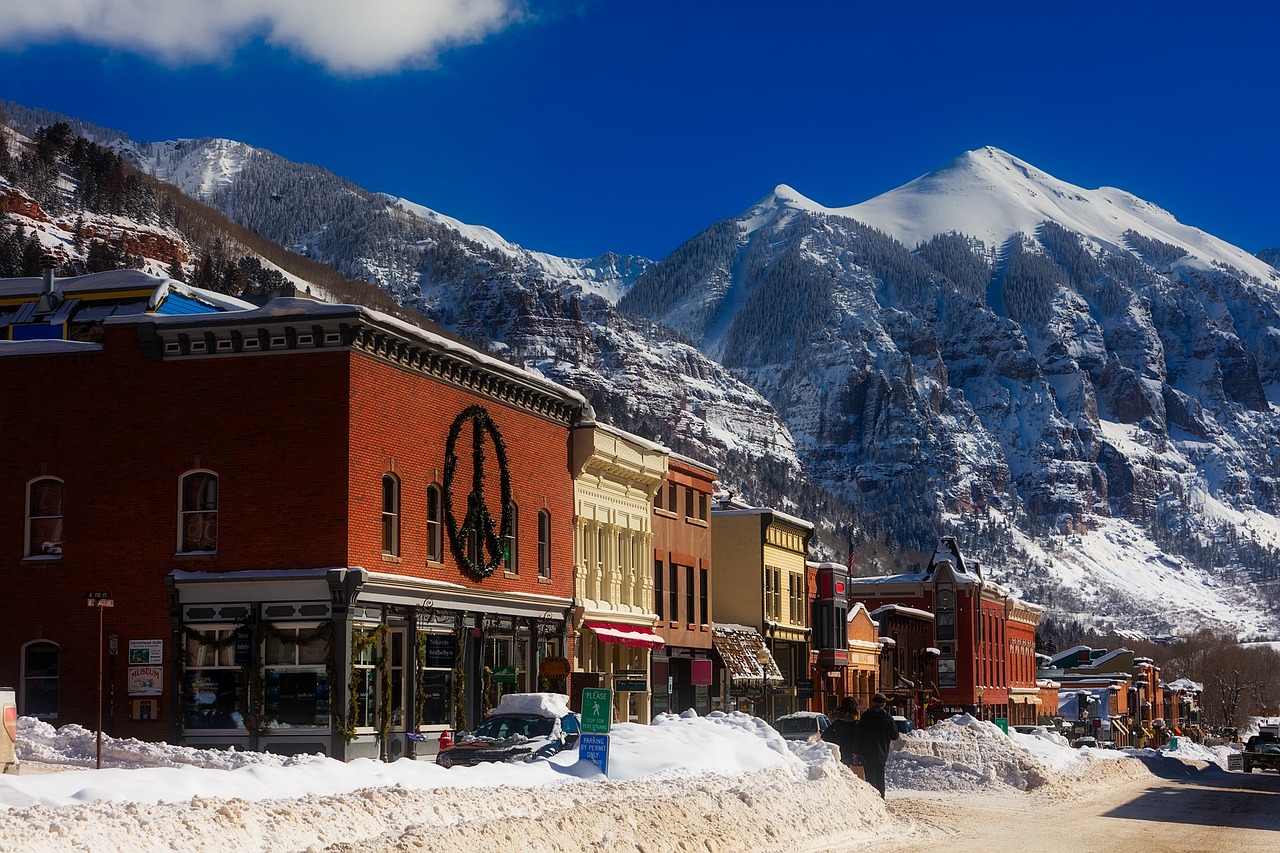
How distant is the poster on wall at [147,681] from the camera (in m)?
37.4

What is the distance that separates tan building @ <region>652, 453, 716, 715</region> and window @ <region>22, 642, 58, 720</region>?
87.5 ft

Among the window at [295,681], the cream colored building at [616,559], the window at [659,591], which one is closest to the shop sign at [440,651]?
the window at [295,681]

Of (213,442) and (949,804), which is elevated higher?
(213,442)

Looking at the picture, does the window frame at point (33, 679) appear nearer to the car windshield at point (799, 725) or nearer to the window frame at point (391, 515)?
the window frame at point (391, 515)

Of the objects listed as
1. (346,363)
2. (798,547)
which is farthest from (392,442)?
(798,547)

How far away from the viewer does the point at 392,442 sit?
1578 inches

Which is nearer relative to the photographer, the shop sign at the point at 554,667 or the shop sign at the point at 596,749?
the shop sign at the point at 596,749

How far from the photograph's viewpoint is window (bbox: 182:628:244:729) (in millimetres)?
37375

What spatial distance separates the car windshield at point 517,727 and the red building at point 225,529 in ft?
20.1

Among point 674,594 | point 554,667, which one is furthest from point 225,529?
point 674,594

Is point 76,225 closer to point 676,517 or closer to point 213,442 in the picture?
point 676,517

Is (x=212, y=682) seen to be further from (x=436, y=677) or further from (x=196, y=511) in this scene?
(x=436, y=677)

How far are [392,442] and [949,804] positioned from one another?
616 inches

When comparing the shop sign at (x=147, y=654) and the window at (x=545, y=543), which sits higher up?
the window at (x=545, y=543)
